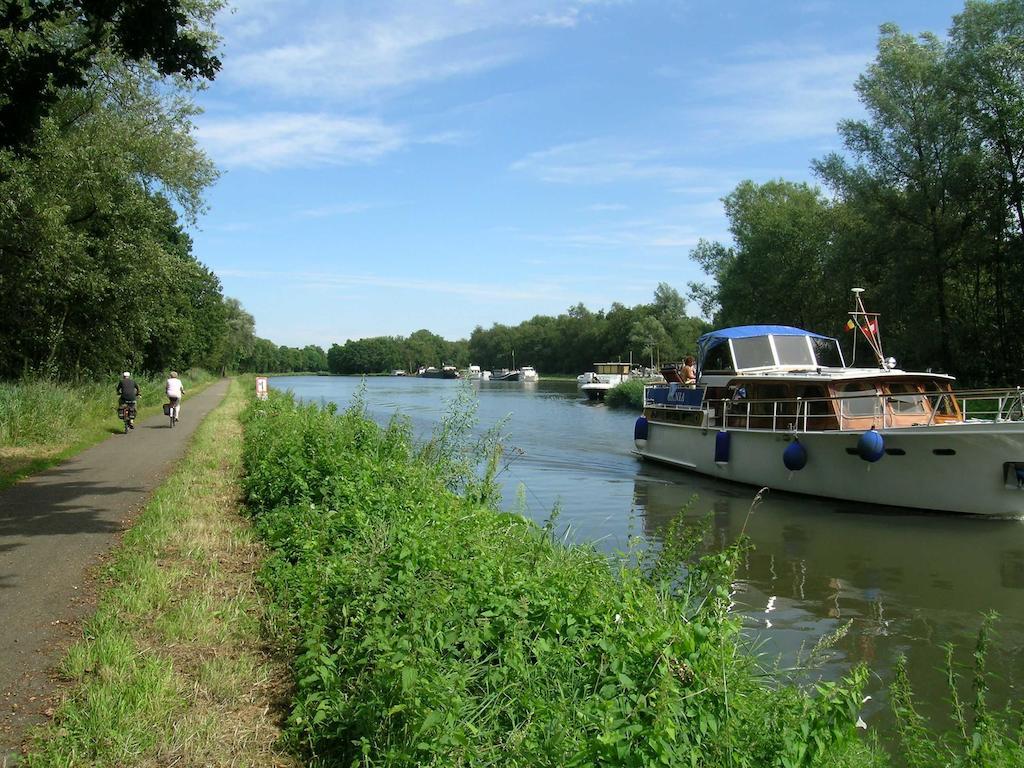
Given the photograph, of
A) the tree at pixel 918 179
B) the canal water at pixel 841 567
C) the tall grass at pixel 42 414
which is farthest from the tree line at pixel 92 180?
the tree at pixel 918 179

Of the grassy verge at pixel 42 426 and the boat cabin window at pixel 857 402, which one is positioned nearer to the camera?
the grassy verge at pixel 42 426

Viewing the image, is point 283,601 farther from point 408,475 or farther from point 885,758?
point 885,758

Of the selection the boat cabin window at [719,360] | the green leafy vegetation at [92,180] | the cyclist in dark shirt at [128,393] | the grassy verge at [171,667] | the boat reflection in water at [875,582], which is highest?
the green leafy vegetation at [92,180]

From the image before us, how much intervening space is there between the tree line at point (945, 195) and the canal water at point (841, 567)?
1770cm

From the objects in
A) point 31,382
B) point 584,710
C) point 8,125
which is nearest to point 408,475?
point 584,710

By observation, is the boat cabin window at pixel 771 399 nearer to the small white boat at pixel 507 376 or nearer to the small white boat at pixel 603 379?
the small white boat at pixel 603 379

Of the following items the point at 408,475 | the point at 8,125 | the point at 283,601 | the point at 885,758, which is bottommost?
the point at 885,758

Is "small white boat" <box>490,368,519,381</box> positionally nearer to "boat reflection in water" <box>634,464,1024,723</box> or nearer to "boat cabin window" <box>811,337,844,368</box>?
"boat cabin window" <box>811,337,844,368</box>

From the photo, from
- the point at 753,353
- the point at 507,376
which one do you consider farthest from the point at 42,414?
the point at 507,376

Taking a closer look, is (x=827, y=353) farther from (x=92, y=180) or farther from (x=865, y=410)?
(x=92, y=180)

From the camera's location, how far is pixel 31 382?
62.9ft

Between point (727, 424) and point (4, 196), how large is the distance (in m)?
16.8

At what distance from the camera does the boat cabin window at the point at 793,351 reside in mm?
20812

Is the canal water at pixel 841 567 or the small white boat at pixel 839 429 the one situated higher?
the small white boat at pixel 839 429
